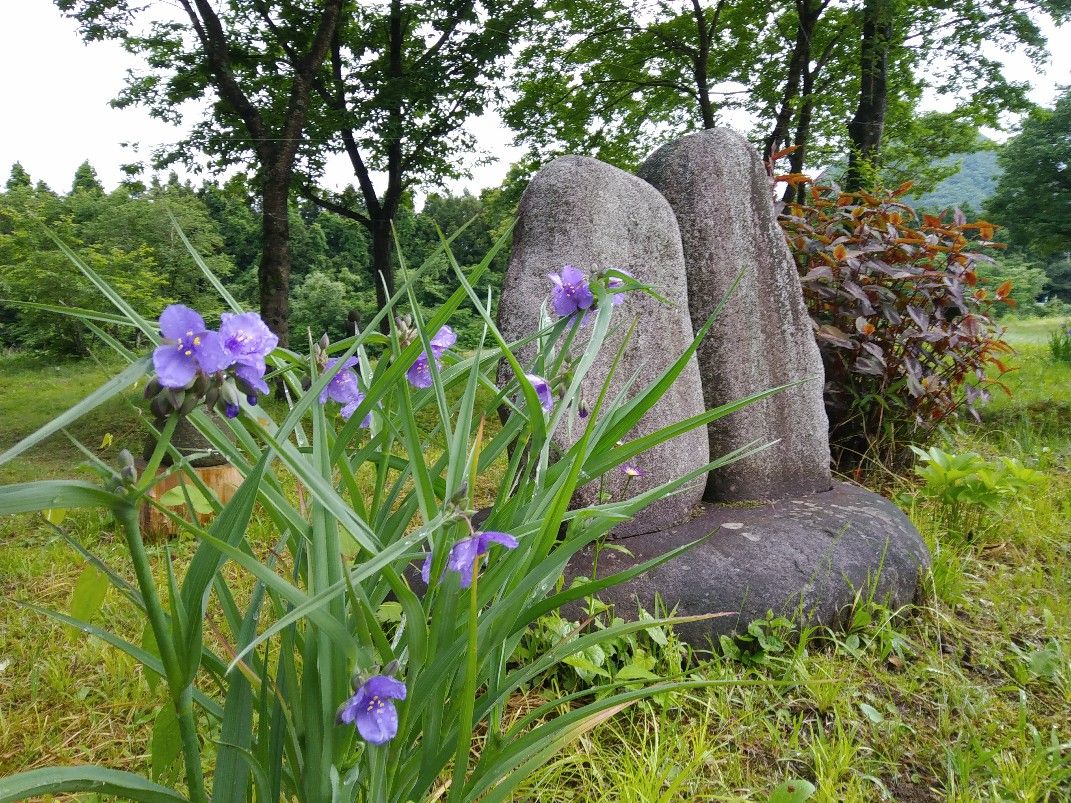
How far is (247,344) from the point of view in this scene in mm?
617

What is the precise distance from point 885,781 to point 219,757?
147 centimetres

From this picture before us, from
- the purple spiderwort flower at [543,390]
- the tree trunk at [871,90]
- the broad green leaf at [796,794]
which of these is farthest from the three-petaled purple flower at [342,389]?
the tree trunk at [871,90]

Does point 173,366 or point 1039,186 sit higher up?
point 1039,186

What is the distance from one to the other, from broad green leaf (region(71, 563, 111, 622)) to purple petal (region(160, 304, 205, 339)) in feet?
1.28

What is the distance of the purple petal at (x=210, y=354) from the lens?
560 mm

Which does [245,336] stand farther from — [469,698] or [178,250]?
[178,250]

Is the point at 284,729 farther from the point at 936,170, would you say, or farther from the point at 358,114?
the point at 936,170

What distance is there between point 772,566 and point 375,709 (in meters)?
1.67

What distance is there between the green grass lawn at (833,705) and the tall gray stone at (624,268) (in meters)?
0.67

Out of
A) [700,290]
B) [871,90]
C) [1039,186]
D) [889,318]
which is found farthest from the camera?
[1039,186]

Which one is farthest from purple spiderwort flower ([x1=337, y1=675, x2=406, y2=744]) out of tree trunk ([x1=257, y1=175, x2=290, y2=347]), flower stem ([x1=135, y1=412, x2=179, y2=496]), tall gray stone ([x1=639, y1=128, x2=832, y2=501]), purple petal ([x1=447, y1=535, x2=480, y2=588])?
tree trunk ([x1=257, y1=175, x2=290, y2=347])

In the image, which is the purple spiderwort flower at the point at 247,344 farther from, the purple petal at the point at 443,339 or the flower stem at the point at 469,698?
the purple petal at the point at 443,339

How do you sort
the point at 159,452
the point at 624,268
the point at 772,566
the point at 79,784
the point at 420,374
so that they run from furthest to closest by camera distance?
the point at 624,268
the point at 772,566
the point at 420,374
the point at 79,784
the point at 159,452

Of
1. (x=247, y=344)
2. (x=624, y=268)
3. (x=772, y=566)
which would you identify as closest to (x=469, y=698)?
(x=247, y=344)
